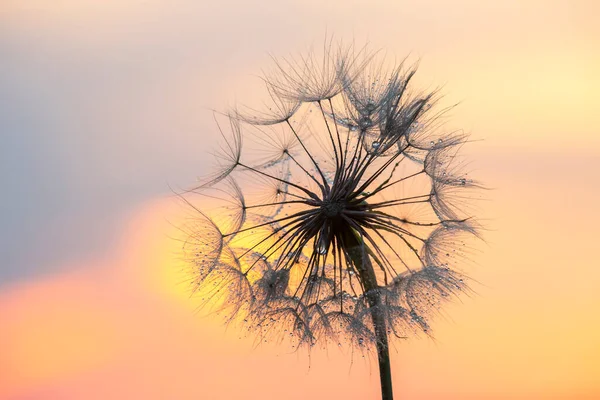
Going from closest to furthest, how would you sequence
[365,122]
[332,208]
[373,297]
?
[373,297]
[332,208]
[365,122]

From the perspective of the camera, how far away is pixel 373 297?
9414 mm

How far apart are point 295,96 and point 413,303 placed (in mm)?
2416

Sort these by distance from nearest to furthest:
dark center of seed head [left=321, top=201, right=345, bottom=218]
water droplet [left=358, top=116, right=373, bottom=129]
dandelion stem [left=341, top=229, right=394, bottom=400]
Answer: dandelion stem [left=341, top=229, right=394, bottom=400]
dark center of seed head [left=321, top=201, right=345, bottom=218]
water droplet [left=358, top=116, right=373, bottom=129]

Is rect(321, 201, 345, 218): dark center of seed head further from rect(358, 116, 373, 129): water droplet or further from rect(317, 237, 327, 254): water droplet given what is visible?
rect(358, 116, 373, 129): water droplet

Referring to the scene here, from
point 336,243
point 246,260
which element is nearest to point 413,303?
point 336,243

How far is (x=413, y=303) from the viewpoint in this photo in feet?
30.8

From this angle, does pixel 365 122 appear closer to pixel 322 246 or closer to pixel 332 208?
pixel 332 208

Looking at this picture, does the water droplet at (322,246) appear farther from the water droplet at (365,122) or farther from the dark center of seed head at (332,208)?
the water droplet at (365,122)

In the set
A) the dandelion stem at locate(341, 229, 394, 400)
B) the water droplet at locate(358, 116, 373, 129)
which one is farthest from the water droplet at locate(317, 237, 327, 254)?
the water droplet at locate(358, 116, 373, 129)

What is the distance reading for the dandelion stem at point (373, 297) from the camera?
932 centimetres

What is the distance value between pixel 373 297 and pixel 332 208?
3.06 feet

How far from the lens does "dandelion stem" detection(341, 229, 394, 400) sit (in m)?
9.32

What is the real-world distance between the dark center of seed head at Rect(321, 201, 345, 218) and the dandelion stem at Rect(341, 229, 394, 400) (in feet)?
0.76

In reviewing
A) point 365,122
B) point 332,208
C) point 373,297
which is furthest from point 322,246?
point 365,122
